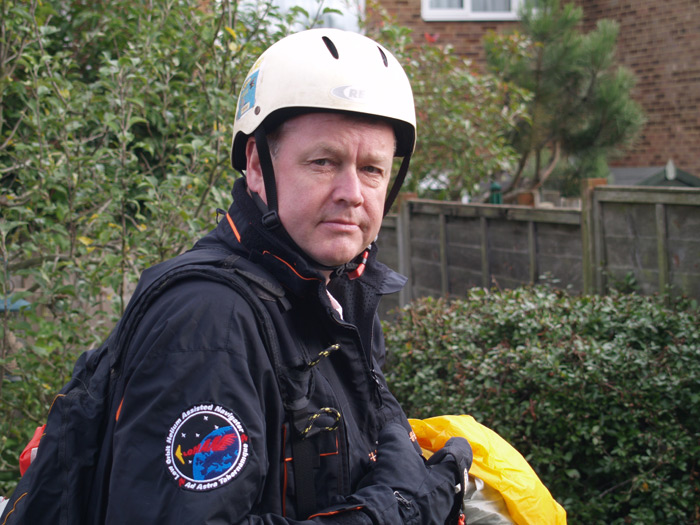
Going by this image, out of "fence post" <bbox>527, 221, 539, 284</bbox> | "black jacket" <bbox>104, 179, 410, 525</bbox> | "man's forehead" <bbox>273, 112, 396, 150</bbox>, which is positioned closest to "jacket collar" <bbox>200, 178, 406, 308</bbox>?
"black jacket" <bbox>104, 179, 410, 525</bbox>

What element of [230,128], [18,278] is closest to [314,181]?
[230,128]

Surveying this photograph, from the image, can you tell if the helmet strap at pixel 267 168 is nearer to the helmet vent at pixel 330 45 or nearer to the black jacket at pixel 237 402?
the black jacket at pixel 237 402

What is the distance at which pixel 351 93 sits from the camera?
6.10 ft

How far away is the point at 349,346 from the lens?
73.7 inches

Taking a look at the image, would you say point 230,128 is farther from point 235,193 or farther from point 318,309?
point 318,309

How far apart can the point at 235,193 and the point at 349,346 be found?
1.65ft

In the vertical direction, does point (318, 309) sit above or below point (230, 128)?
below

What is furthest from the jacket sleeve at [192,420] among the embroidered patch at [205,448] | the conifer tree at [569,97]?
the conifer tree at [569,97]

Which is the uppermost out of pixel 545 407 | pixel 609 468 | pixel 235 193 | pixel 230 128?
pixel 230 128

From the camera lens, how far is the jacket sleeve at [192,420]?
1.42 m

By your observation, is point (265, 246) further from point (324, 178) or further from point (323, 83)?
point (323, 83)

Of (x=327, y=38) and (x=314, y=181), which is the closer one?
(x=314, y=181)

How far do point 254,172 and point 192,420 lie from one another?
76 cm

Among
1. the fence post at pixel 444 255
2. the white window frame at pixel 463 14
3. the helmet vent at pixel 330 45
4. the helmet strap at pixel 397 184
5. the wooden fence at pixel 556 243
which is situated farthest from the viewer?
the white window frame at pixel 463 14
